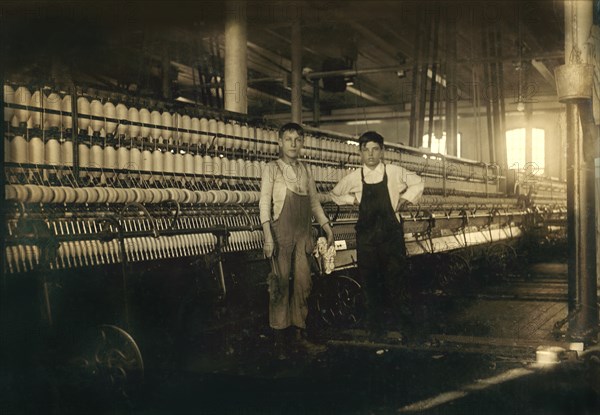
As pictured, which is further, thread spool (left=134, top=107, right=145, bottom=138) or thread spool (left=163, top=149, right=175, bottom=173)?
thread spool (left=163, top=149, right=175, bottom=173)

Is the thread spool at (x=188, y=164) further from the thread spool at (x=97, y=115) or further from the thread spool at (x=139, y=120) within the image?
the thread spool at (x=97, y=115)

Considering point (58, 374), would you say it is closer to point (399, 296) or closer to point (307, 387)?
point (307, 387)

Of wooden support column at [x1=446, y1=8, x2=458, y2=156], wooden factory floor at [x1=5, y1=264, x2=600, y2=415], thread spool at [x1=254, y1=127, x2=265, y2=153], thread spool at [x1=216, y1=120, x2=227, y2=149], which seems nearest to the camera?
wooden factory floor at [x1=5, y1=264, x2=600, y2=415]

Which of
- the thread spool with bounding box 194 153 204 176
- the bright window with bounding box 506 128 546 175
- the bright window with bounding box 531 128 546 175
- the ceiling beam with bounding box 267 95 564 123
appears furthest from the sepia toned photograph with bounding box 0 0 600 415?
the ceiling beam with bounding box 267 95 564 123

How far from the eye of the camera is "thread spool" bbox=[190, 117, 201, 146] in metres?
5.55

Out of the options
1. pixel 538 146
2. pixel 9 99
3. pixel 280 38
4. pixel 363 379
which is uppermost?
pixel 280 38

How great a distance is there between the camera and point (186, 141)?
5504 millimetres

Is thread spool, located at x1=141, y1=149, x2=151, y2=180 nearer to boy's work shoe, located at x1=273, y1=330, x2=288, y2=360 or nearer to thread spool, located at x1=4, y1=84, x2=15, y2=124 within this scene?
thread spool, located at x1=4, y1=84, x2=15, y2=124

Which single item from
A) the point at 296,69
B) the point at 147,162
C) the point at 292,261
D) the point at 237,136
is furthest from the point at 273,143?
the point at 296,69

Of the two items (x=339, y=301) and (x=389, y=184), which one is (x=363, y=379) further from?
(x=339, y=301)

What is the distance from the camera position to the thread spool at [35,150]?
4.29 meters

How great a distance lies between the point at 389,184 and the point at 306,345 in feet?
4.79

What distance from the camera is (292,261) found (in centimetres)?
554

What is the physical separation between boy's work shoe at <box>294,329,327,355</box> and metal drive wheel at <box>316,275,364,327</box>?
111 cm
